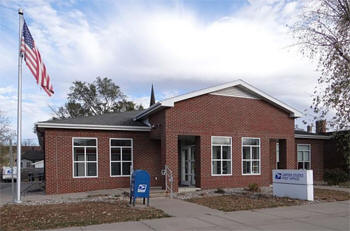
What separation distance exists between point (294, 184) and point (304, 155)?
418 inches

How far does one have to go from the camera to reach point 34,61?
13500mm

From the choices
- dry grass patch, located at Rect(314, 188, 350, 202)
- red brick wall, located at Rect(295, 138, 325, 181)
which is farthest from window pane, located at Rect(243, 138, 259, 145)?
red brick wall, located at Rect(295, 138, 325, 181)

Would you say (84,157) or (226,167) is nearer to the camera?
(84,157)

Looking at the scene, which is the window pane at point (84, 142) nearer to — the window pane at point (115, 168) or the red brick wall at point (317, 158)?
the window pane at point (115, 168)

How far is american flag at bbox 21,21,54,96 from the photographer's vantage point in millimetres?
13336

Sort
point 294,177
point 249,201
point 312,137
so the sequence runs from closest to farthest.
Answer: point 249,201 < point 294,177 < point 312,137

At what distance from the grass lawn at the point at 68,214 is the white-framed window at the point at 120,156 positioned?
543 cm

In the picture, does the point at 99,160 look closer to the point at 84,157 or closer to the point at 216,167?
the point at 84,157

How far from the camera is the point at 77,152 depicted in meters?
17.5

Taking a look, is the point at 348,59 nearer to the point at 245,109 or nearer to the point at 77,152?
the point at 245,109

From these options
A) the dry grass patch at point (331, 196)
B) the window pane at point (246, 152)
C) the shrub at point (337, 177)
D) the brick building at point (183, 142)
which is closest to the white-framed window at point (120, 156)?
the brick building at point (183, 142)

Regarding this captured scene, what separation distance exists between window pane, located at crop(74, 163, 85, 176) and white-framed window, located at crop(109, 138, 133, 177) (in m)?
1.43

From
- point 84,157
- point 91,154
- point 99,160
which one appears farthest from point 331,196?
point 84,157

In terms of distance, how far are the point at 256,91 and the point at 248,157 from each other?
3536mm
